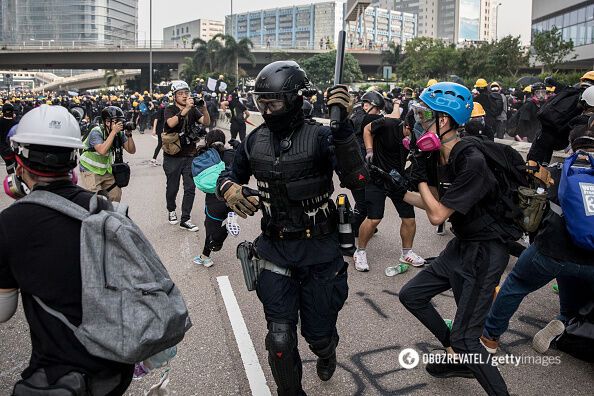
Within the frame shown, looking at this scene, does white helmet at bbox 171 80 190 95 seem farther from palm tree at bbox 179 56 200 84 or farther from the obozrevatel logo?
palm tree at bbox 179 56 200 84

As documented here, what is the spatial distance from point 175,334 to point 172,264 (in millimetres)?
4450

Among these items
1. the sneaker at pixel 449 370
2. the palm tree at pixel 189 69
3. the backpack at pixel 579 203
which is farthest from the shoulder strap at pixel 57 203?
the palm tree at pixel 189 69

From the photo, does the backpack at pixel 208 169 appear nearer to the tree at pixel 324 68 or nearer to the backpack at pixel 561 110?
the backpack at pixel 561 110

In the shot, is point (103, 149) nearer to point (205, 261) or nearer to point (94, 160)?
point (94, 160)

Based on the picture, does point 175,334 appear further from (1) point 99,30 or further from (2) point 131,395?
(1) point 99,30

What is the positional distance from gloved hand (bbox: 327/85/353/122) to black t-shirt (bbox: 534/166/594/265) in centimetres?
164

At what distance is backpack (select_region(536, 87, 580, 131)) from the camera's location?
19.0ft

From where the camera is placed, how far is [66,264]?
2180 millimetres

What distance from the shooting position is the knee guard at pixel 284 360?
3229 mm

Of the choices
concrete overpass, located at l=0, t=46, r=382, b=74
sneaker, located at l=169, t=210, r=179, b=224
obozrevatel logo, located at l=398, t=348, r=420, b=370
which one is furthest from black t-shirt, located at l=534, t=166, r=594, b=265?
concrete overpass, located at l=0, t=46, r=382, b=74

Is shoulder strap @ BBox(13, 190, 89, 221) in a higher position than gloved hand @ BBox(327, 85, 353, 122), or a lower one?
lower

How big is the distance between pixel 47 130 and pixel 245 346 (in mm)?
2557

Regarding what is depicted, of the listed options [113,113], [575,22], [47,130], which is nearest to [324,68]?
[575,22]

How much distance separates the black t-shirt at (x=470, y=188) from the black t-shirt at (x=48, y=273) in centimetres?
206
